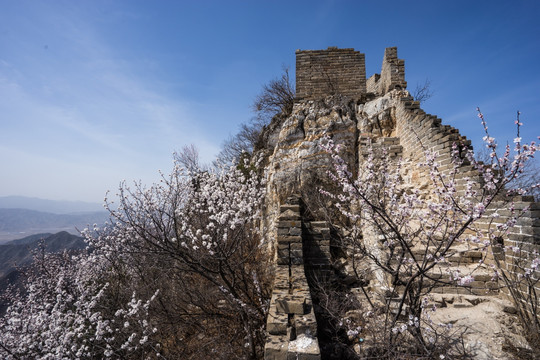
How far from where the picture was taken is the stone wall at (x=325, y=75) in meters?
9.27

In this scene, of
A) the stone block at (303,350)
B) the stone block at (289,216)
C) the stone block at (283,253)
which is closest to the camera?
the stone block at (303,350)

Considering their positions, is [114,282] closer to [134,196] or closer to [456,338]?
[134,196]

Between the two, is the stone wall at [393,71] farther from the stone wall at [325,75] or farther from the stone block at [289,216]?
the stone block at [289,216]

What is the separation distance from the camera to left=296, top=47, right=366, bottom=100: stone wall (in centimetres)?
927

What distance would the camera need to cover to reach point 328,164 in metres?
7.69

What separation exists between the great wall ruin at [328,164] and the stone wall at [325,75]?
0.13 feet

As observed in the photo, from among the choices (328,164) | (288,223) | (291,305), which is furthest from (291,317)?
(328,164)

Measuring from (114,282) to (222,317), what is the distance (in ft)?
16.5

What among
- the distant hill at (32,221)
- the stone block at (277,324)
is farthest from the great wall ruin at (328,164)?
the distant hill at (32,221)

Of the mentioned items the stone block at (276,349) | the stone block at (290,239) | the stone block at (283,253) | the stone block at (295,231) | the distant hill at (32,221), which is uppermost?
the stone block at (295,231)

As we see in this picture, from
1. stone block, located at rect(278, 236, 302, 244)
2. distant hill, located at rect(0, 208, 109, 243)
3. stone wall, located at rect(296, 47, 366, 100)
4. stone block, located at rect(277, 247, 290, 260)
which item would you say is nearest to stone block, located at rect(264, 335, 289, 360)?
stone block, located at rect(277, 247, 290, 260)

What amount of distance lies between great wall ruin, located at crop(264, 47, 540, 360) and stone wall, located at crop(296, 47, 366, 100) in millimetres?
39

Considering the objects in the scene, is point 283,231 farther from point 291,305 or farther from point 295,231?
point 291,305

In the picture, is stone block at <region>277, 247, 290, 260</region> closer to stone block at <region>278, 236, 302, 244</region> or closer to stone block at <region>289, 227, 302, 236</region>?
stone block at <region>278, 236, 302, 244</region>
